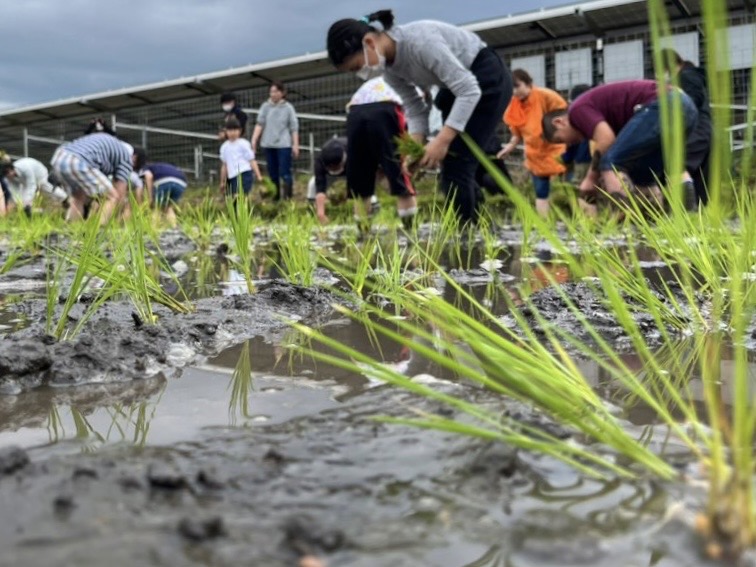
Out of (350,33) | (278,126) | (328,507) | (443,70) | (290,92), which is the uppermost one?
(290,92)

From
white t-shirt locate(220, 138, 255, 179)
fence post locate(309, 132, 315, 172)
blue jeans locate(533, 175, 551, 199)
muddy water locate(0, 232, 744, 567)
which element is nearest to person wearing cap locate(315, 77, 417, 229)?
blue jeans locate(533, 175, 551, 199)

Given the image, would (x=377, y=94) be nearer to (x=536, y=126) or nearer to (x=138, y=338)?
(x=536, y=126)

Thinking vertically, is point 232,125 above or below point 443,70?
above

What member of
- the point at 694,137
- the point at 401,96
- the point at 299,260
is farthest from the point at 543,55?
the point at 299,260

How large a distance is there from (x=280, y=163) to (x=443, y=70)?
496cm

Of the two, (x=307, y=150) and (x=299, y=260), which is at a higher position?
(x=307, y=150)

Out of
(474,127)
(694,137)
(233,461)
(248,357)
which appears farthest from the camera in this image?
(694,137)

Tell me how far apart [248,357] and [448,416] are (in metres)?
0.49

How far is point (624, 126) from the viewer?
3.59 meters

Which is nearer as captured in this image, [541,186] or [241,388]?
[241,388]

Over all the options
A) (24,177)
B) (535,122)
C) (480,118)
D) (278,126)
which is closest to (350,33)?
(480,118)

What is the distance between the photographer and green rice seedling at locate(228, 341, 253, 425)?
87 cm

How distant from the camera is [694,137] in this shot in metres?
3.91

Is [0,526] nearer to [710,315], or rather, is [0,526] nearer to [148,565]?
[148,565]
